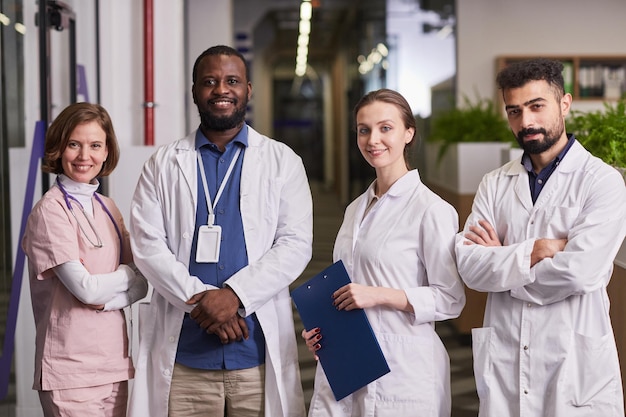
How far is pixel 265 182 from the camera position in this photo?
2.49 m

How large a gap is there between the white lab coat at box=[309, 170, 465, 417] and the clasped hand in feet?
0.83

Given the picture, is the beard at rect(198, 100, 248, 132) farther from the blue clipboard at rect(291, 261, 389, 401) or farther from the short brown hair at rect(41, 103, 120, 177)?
the blue clipboard at rect(291, 261, 389, 401)

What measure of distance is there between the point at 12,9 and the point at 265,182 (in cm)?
155

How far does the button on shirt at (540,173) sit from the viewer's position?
2.30 m

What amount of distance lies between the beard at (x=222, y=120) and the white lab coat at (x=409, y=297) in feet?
1.58

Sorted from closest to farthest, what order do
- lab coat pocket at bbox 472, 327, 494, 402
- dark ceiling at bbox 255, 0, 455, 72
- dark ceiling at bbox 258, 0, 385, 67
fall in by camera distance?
lab coat pocket at bbox 472, 327, 494, 402 < dark ceiling at bbox 255, 0, 455, 72 < dark ceiling at bbox 258, 0, 385, 67

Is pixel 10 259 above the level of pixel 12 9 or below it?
below

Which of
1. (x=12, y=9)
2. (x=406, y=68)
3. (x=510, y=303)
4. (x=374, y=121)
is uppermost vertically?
(x=406, y=68)

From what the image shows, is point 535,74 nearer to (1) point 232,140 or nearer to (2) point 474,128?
(1) point 232,140

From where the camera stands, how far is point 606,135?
338 centimetres

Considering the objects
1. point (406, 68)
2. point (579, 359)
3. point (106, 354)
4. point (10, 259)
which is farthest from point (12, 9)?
point (406, 68)

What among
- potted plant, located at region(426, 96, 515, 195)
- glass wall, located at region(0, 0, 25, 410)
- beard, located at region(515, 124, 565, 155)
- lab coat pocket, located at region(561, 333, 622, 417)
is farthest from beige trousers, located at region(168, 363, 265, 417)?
potted plant, located at region(426, 96, 515, 195)

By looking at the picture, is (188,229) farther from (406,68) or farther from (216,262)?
(406,68)

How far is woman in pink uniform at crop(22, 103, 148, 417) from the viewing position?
2.42m
